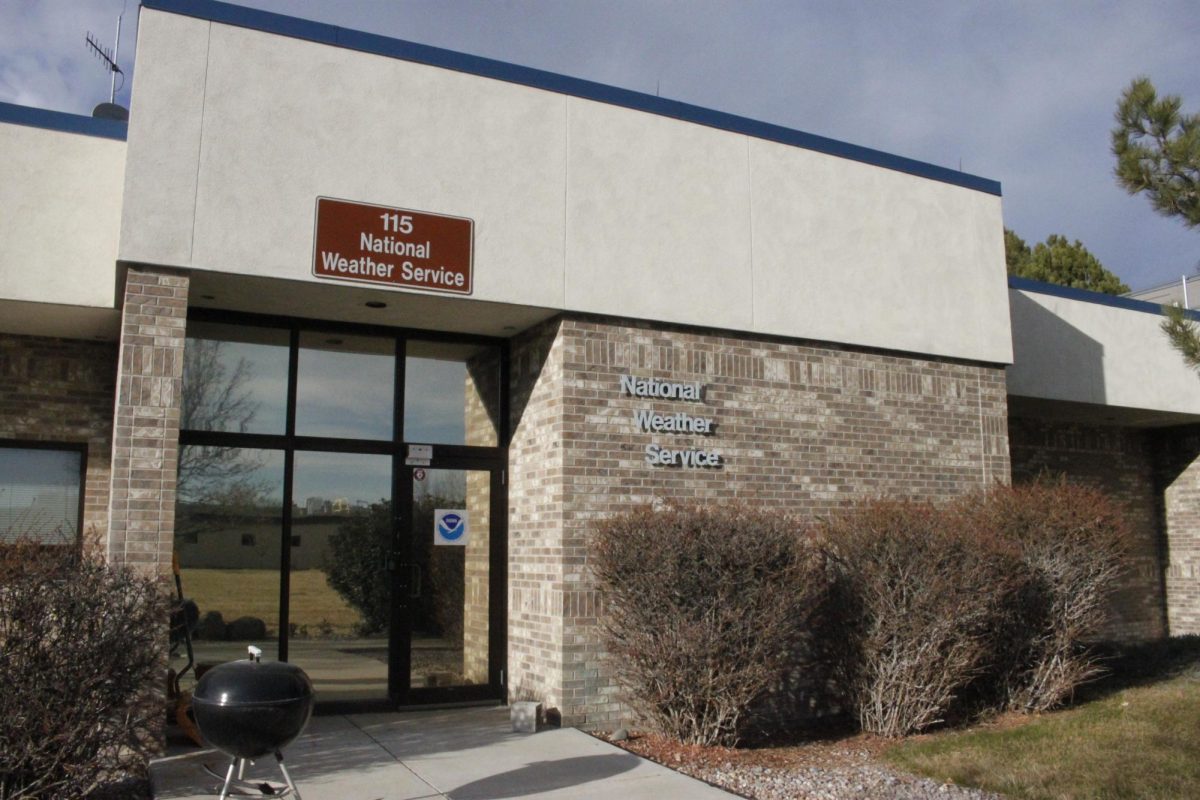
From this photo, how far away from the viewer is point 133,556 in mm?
7797

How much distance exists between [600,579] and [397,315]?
321cm

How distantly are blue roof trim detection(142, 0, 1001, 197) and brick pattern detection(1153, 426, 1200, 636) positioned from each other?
27.6ft

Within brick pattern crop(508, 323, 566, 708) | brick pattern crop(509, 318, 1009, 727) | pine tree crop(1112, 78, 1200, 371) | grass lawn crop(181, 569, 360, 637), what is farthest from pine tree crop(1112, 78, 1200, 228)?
grass lawn crop(181, 569, 360, 637)

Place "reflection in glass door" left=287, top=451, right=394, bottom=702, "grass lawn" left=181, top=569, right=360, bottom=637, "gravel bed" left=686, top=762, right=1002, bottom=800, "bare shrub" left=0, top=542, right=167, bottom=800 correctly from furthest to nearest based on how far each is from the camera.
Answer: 1. "reflection in glass door" left=287, top=451, right=394, bottom=702
2. "grass lawn" left=181, top=569, right=360, bottom=637
3. "gravel bed" left=686, top=762, right=1002, bottom=800
4. "bare shrub" left=0, top=542, right=167, bottom=800

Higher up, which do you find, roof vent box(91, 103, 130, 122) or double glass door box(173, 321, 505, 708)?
roof vent box(91, 103, 130, 122)

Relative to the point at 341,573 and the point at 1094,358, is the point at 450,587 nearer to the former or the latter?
the point at 341,573

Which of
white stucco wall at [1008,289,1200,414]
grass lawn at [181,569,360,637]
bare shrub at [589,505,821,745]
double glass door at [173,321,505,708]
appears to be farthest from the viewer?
white stucco wall at [1008,289,1200,414]

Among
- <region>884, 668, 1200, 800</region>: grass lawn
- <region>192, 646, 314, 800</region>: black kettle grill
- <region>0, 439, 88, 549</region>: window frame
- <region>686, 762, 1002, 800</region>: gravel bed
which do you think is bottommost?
<region>686, 762, 1002, 800</region>: gravel bed

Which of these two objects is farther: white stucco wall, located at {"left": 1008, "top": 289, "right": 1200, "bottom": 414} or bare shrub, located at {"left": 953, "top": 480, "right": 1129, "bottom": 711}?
white stucco wall, located at {"left": 1008, "top": 289, "right": 1200, "bottom": 414}

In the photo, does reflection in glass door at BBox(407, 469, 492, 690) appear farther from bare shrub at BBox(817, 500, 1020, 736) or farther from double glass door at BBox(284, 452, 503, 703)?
bare shrub at BBox(817, 500, 1020, 736)

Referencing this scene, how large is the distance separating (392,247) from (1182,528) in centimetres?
1514

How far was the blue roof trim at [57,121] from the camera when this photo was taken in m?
9.24

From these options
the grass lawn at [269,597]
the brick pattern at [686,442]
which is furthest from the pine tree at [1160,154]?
the grass lawn at [269,597]

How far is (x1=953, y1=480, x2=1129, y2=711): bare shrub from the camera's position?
10297 mm
